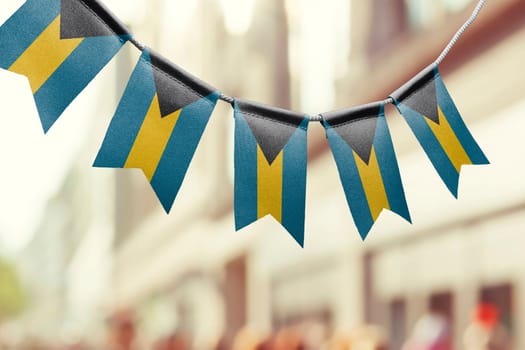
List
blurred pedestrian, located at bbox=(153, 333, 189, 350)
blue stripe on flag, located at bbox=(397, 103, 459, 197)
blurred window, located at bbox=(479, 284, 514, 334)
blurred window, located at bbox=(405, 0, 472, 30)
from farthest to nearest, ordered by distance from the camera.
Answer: blurred window, located at bbox=(405, 0, 472, 30), blurred window, located at bbox=(479, 284, 514, 334), blurred pedestrian, located at bbox=(153, 333, 189, 350), blue stripe on flag, located at bbox=(397, 103, 459, 197)

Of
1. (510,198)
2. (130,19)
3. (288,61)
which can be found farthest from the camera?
(130,19)

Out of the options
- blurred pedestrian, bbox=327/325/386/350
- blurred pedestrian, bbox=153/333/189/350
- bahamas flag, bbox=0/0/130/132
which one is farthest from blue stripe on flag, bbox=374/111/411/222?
blurred pedestrian, bbox=153/333/189/350

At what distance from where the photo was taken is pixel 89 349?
1016 centimetres

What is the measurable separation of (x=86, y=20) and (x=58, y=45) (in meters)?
0.11

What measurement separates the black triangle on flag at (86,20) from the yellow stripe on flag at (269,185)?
594 mm

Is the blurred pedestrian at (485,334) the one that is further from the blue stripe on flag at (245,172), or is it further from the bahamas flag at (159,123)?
the bahamas flag at (159,123)

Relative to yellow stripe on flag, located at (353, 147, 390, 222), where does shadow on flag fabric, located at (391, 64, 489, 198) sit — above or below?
above

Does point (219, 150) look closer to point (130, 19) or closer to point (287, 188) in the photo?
point (130, 19)

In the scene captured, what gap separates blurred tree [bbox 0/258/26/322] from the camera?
10381 cm

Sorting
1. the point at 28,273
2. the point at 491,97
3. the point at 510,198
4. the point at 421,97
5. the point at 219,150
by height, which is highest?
the point at 28,273

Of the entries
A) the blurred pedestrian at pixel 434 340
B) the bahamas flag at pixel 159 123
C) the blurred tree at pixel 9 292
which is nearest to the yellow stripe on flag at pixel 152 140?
the bahamas flag at pixel 159 123

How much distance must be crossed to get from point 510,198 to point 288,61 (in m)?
10.6

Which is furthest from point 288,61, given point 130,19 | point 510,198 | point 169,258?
point 130,19

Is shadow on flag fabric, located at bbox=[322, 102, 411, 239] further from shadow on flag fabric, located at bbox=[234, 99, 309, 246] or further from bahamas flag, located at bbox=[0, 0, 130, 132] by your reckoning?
bahamas flag, located at bbox=[0, 0, 130, 132]
